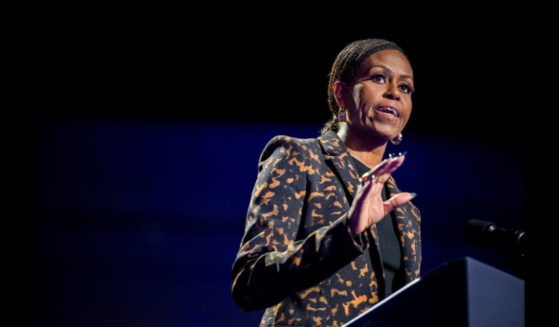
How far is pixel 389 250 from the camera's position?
5.05ft

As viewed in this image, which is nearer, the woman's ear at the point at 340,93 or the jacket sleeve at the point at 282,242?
the jacket sleeve at the point at 282,242

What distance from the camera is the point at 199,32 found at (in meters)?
3.19

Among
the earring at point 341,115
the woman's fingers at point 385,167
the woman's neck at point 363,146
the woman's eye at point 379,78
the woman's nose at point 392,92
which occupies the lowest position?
the woman's neck at point 363,146

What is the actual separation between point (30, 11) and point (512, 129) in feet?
9.07

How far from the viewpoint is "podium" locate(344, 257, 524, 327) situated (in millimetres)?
938

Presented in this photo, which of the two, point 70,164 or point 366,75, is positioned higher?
point 366,75

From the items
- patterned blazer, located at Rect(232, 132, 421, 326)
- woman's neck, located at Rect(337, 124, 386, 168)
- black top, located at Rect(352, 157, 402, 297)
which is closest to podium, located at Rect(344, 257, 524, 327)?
patterned blazer, located at Rect(232, 132, 421, 326)

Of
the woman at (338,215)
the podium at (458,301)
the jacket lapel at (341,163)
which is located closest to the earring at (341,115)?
the woman at (338,215)

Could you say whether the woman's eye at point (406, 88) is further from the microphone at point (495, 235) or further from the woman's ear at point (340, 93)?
the microphone at point (495, 235)

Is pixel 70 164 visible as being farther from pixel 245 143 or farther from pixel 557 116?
pixel 557 116

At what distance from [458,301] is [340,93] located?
35.4 inches

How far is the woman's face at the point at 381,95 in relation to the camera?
163cm

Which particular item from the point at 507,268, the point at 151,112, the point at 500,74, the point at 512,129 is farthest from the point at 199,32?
the point at 507,268

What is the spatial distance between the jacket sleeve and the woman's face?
25cm
